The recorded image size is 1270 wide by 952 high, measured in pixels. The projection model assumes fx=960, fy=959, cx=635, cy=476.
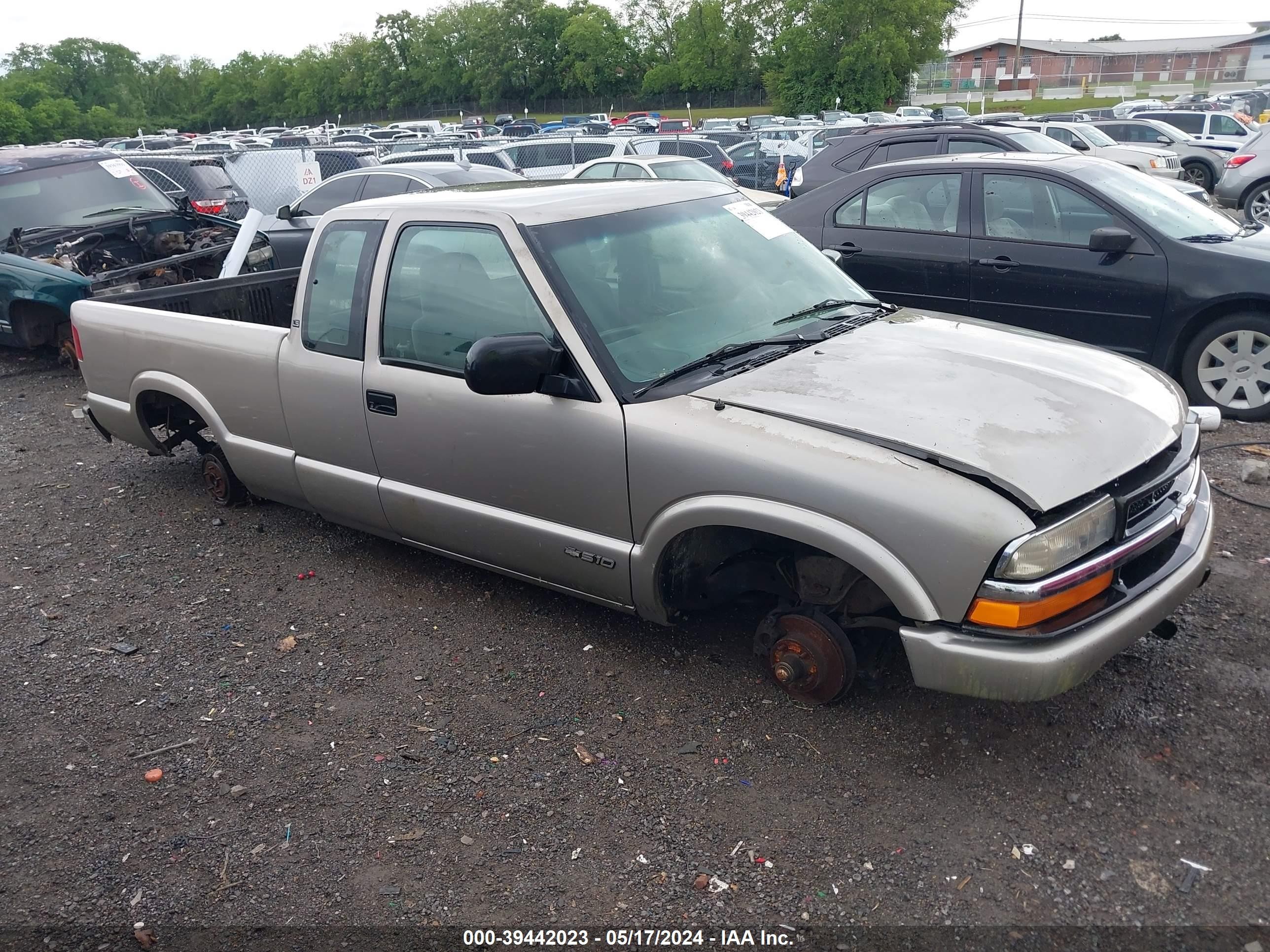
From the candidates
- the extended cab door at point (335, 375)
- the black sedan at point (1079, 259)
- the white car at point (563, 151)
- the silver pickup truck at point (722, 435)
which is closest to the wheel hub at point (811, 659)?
the silver pickup truck at point (722, 435)

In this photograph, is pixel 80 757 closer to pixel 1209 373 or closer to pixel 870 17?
pixel 1209 373

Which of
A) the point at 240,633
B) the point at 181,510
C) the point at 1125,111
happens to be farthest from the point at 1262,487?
the point at 1125,111

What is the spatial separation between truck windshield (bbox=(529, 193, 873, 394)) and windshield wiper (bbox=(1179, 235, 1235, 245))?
3.12 metres

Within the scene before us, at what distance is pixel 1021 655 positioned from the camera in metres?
2.76

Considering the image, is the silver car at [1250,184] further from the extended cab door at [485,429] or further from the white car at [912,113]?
the white car at [912,113]

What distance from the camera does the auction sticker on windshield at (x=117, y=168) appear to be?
9898 millimetres

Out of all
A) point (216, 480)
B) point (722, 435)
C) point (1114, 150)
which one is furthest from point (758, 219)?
point (1114, 150)

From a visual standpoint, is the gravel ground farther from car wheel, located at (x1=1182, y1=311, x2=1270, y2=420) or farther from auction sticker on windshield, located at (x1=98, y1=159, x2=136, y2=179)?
auction sticker on windshield, located at (x1=98, y1=159, x2=136, y2=179)

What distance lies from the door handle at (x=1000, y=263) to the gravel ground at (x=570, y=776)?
2517 millimetres

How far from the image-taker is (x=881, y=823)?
9.64 ft

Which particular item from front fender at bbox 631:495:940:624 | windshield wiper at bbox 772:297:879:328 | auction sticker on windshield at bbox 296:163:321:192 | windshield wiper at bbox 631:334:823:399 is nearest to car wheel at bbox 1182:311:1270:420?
windshield wiper at bbox 772:297:879:328

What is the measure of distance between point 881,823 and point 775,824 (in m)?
0.32

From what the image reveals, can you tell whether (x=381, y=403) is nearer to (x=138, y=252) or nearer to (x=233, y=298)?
(x=233, y=298)

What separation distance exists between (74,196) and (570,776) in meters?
9.03
